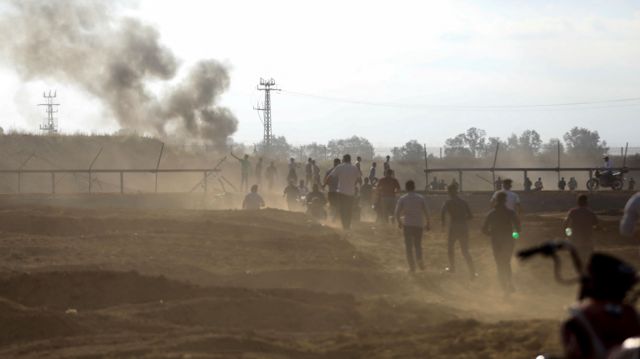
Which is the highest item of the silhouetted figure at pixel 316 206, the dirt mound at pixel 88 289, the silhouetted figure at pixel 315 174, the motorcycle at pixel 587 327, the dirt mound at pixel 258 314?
the silhouetted figure at pixel 315 174

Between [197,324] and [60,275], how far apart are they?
3.43 meters

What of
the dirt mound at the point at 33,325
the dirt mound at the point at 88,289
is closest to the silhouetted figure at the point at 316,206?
the dirt mound at the point at 88,289

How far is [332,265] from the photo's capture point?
63.1 feet

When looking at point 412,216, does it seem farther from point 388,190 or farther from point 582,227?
point 388,190

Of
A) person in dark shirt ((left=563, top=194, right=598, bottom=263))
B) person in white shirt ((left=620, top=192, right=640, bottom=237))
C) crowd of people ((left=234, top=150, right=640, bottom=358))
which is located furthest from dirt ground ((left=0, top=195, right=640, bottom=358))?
person in white shirt ((left=620, top=192, right=640, bottom=237))

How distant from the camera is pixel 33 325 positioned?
41.9 feet

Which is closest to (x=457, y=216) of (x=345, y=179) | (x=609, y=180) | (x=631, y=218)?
(x=345, y=179)

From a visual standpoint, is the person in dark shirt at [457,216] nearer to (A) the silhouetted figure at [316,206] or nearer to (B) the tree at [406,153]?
(A) the silhouetted figure at [316,206]

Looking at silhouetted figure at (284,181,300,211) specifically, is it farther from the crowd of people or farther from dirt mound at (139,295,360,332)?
dirt mound at (139,295,360,332)

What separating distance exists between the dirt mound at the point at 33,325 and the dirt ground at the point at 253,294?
21mm

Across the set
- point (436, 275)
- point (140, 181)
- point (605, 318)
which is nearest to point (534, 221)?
point (436, 275)

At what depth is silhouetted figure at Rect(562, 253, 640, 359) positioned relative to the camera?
5176 mm

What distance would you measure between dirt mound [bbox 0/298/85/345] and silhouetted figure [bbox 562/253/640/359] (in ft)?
28.0

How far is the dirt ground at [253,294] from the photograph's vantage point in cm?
1124
